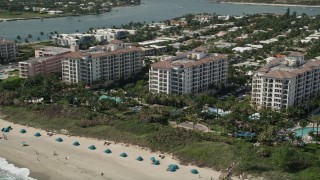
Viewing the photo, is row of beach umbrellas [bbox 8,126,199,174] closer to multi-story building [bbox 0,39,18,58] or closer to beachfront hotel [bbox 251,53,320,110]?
beachfront hotel [bbox 251,53,320,110]

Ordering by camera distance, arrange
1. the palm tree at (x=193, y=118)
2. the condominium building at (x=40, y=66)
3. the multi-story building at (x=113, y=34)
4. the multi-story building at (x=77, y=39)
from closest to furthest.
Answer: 1. the palm tree at (x=193, y=118)
2. the condominium building at (x=40, y=66)
3. the multi-story building at (x=77, y=39)
4. the multi-story building at (x=113, y=34)

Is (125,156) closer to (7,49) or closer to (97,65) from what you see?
(97,65)

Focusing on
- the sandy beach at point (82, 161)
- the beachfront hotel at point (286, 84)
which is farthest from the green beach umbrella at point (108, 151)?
the beachfront hotel at point (286, 84)

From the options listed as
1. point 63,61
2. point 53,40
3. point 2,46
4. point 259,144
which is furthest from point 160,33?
point 259,144

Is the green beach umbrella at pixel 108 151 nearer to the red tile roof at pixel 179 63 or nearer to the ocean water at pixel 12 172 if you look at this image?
the ocean water at pixel 12 172

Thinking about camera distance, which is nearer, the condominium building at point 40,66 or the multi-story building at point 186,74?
the multi-story building at point 186,74

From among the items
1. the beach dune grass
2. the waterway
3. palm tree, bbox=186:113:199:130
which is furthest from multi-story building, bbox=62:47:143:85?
the waterway

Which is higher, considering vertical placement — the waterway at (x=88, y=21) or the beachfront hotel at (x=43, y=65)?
the waterway at (x=88, y=21)

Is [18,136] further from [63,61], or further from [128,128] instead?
[63,61]
